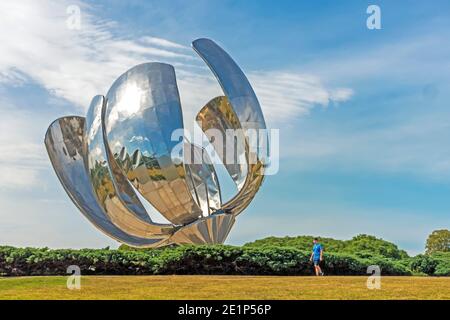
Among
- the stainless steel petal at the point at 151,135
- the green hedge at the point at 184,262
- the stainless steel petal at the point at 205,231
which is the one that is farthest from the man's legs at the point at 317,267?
the stainless steel petal at the point at 151,135

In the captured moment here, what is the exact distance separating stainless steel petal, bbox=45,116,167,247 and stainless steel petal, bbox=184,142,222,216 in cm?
207

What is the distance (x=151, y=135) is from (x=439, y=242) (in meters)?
16.4

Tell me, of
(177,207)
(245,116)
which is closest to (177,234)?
(177,207)

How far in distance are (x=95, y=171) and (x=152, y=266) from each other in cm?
336

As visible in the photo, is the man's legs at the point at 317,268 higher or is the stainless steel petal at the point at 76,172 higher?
the stainless steel petal at the point at 76,172

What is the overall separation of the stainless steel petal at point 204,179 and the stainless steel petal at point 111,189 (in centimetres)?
213

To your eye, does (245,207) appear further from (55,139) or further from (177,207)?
(55,139)

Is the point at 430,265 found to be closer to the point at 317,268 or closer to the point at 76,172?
the point at 317,268

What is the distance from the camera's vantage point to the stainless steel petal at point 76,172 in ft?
45.9

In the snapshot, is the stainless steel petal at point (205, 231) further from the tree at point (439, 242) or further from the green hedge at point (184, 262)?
the tree at point (439, 242)

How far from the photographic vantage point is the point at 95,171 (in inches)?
523

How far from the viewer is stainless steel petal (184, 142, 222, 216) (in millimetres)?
15523

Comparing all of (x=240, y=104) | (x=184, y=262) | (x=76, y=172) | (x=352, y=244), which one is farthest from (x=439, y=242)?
(x=76, y=172)

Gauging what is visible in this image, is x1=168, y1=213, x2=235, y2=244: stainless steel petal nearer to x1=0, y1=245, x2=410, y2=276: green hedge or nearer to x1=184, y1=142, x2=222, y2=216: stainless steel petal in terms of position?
x1=0, y1=245, x2=410, y2=276: green hedge
